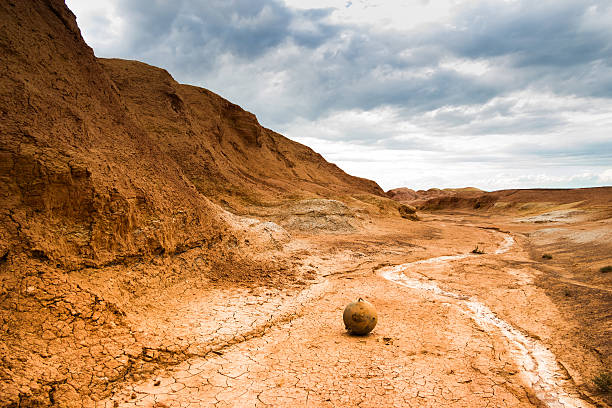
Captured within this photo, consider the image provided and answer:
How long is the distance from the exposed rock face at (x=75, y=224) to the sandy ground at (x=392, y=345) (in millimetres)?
671

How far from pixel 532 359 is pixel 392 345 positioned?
6.57ft

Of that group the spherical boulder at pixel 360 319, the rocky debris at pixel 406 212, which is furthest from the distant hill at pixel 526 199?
the spherical boulder at pixel 360 319

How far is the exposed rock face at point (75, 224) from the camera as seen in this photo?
403 centimetres

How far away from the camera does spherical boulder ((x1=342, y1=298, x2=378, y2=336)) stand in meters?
5.33

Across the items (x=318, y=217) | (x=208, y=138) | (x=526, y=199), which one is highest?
(x=208, y=138)

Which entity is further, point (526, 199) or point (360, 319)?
point (526, 199)

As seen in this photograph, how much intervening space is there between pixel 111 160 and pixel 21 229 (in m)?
2.37

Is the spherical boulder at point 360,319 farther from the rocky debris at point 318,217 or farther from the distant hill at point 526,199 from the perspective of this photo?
the distant hill at point 526,199

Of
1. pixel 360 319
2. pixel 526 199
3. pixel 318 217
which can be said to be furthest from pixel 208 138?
pixel 526 199

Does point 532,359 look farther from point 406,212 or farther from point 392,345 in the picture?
point 406,212

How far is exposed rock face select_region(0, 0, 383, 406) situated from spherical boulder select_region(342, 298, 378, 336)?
3.07 metres

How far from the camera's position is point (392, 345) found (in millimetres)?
5082

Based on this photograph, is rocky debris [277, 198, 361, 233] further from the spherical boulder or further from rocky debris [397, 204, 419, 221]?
the spherical boulder

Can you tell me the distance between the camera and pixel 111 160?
22.1ft
